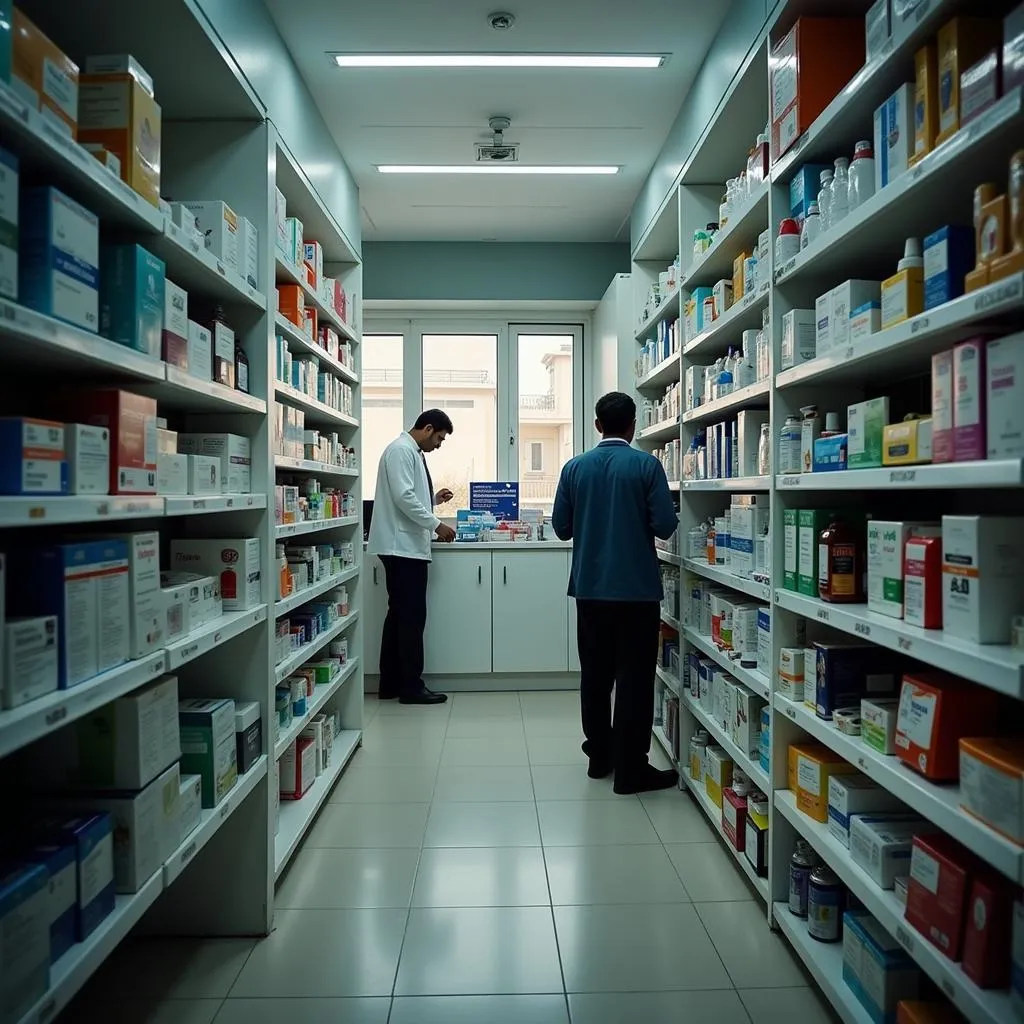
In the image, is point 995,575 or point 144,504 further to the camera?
point 144,504

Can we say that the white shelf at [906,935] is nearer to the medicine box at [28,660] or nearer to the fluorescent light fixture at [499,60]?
the medicine box at [28,660]

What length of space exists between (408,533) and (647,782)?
2264mm

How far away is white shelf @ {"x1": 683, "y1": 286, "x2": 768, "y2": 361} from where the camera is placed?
8.66 feet

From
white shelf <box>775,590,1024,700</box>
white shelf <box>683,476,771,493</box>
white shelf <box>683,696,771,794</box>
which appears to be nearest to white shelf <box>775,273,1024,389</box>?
white shelf <box>683,476,771,493</box>

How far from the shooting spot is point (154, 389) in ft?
6.74

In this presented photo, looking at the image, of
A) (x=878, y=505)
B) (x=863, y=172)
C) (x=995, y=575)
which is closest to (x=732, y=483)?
(x=878, y=505)

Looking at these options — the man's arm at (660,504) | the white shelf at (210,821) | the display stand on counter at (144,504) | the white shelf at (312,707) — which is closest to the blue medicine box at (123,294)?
the display stand on counter at (144,504)

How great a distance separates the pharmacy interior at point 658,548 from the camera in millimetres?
1400

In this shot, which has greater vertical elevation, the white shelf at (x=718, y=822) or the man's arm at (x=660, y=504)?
the man's arm at (x=660, y=504)

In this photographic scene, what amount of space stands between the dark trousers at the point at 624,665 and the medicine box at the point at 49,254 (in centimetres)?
264

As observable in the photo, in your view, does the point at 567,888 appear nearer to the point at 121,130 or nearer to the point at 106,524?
the point at 106,524

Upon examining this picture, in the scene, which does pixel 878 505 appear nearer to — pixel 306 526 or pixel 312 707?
pixel 306 526

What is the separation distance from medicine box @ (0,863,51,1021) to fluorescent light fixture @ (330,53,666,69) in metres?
3.37

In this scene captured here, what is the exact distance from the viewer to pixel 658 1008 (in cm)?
201
